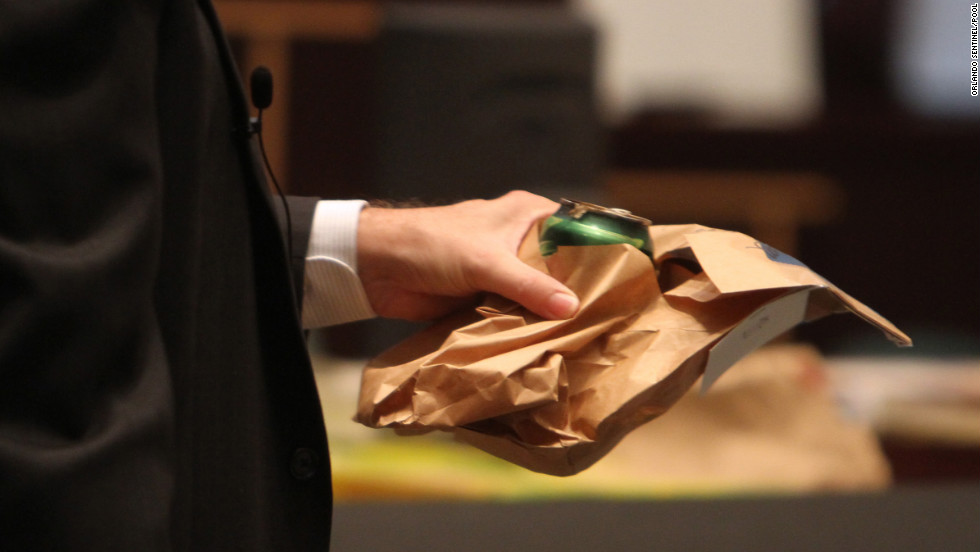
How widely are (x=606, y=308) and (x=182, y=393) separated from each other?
252mm

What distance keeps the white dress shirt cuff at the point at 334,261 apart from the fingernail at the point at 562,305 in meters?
0.16

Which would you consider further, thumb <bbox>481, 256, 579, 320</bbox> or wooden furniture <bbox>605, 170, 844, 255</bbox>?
wooden furniture <bbox>605, 170, 844, 255</bbox>

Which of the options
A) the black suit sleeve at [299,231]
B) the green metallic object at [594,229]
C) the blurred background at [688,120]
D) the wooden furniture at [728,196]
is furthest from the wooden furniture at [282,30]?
the green metallic object at [594,229]

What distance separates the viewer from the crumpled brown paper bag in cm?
52

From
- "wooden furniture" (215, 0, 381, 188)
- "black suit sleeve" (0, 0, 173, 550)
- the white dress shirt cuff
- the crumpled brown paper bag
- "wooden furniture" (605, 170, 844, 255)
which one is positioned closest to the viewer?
"black suit sleeve" (0, 0, 173, 550)

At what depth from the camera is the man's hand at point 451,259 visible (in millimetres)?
568

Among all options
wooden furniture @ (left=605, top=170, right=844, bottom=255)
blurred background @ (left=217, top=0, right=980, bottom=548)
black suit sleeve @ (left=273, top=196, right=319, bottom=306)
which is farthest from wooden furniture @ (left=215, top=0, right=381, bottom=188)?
black suit sleeve @ (left=273, top=196, right=319, bottom=306)

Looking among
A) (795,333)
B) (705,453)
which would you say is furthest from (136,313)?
(795,333)

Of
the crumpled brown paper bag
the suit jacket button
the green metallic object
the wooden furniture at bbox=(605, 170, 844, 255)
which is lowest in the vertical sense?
the wooden furniture at bbox=(605, 170, 844, 255)

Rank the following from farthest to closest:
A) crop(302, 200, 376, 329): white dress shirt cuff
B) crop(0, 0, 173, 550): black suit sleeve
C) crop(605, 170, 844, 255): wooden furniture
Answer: crop(605, 170, 844, 255): wooden furniture < crop(302, 200, 376, 329): white dress shirt cuff < crop(0, 0, 173, 550): black suit sleeve

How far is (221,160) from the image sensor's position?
20.5 inches

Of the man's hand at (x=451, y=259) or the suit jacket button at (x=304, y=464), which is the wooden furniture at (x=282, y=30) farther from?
the suit jacket button at (x=304, y=464)

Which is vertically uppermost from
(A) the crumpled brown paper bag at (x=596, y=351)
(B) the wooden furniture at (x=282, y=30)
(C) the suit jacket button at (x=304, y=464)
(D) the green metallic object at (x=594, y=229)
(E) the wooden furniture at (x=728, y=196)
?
(D) the green metallic object at (x=594, y=229)

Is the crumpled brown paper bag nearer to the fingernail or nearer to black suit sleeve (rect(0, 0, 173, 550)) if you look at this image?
the fingernail
